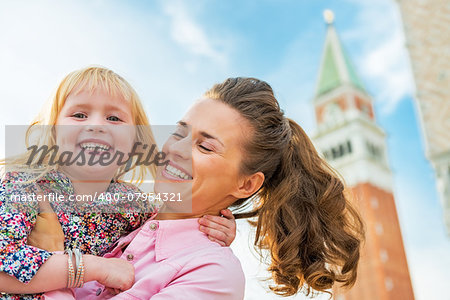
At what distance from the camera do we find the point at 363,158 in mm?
22359

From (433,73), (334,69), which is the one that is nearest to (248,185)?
(433,73)

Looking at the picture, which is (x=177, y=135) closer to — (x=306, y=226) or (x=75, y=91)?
(x=75, y=91)

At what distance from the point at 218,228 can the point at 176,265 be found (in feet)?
0.69

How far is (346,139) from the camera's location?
2344cm

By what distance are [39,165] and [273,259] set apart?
2.40ft

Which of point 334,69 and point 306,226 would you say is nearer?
point 306,226

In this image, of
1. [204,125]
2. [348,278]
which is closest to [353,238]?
[348,278]

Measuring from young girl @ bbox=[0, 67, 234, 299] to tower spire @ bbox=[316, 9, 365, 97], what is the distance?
23.7 metres

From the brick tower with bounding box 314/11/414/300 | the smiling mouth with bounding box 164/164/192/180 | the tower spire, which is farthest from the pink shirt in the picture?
the tower spire

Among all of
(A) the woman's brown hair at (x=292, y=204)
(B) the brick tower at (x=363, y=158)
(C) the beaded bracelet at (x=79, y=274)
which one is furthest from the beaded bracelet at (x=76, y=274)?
(B) the brick tower at (x=363, y=158)

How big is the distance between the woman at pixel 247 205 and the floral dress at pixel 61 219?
2.4 inches

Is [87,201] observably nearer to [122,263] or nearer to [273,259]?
[122,263]

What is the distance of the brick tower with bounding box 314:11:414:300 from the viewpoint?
20656 mm

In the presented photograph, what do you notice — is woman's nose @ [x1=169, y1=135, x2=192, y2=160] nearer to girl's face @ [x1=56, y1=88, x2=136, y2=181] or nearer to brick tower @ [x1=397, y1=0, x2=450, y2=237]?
girl's face @ [x1=56, y1=88, x2=136, y2=181]
